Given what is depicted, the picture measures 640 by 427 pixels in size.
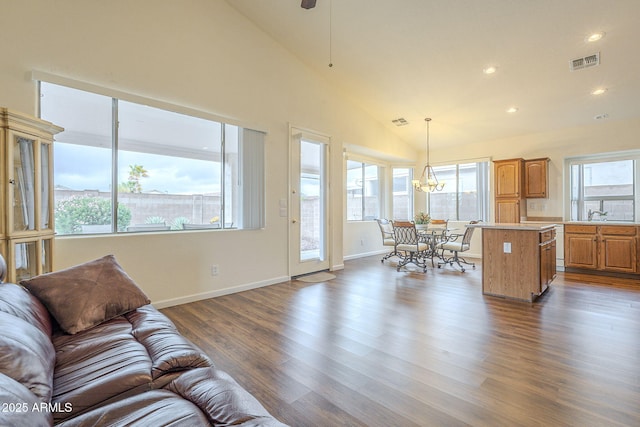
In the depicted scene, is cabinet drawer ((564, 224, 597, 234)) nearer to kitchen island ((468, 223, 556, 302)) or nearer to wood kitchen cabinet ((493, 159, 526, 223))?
wood kitchen cabinet ((493, 159, 526, 223))

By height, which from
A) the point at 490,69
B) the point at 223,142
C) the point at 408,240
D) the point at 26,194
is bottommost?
the point at 408,240

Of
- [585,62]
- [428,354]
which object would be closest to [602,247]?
[585,62]

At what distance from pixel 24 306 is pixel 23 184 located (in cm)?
144

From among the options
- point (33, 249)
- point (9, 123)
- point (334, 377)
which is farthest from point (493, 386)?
point (9, 123)

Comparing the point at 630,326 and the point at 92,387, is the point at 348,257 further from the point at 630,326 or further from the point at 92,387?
the point at 92,387

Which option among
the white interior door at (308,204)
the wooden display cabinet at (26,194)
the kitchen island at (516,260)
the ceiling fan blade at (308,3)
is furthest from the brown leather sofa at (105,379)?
the kitchen island at (516,260)

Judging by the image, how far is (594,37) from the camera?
3424 mm

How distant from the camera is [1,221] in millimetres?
2162

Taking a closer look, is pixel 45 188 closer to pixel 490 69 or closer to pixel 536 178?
pixel 490 69

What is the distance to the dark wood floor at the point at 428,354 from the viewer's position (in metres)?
1.63

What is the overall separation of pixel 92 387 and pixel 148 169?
286 cm

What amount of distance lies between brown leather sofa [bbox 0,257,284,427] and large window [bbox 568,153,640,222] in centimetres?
721

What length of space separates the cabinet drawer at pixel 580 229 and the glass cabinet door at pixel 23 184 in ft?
24.2

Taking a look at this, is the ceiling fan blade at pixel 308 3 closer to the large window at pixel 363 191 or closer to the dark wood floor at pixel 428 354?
the dark wood floor at pixel 428 354
